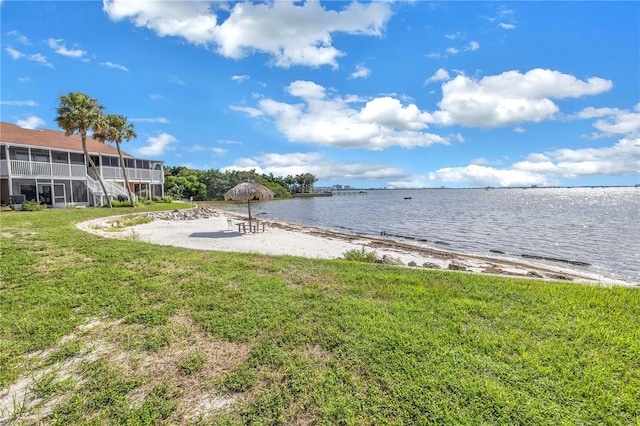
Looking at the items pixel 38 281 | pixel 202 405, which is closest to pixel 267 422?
pixel 202 405

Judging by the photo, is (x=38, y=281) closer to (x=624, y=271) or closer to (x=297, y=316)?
(x=297, y=316)

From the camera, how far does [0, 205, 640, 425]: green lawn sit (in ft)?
8.88

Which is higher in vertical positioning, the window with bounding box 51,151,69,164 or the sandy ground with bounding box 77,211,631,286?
the window with bounding box 51,151,69,164

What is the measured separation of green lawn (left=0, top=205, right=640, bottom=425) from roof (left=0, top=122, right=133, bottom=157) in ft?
75.1

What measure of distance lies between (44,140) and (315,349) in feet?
101

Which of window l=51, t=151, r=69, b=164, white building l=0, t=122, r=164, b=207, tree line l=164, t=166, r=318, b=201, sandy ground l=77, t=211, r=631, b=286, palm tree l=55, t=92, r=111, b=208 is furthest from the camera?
tree line l=164, t=166, r=318, b=201

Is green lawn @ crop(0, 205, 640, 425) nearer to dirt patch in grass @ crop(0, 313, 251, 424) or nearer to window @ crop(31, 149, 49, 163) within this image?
dirt patch in grass @ crop(0, 313, 251, 424)

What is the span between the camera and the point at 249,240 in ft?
43.5

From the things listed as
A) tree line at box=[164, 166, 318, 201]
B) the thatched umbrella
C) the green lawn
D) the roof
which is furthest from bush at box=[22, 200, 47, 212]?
tree line at box=[164, 166, 318, 201]

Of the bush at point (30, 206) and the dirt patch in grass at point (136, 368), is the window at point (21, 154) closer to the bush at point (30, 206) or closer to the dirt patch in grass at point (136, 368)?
the bush at point (30, 206)

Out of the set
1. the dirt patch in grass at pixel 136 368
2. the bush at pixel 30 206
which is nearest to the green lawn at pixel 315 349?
the dirt patch in grass at pixel 136 368

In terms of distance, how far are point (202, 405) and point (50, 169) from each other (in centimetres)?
2673

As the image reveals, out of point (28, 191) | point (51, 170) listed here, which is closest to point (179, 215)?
point (51, 170)

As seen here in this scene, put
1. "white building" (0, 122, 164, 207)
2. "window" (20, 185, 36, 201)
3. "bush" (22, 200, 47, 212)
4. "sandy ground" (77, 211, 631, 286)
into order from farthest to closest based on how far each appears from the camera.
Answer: "window" (20, 185, 36, 201), "white building" (0, 122, 164, 207), "bush" (22, 200, 47, 212), "sandy ground" (77, 211, 631, 286)
